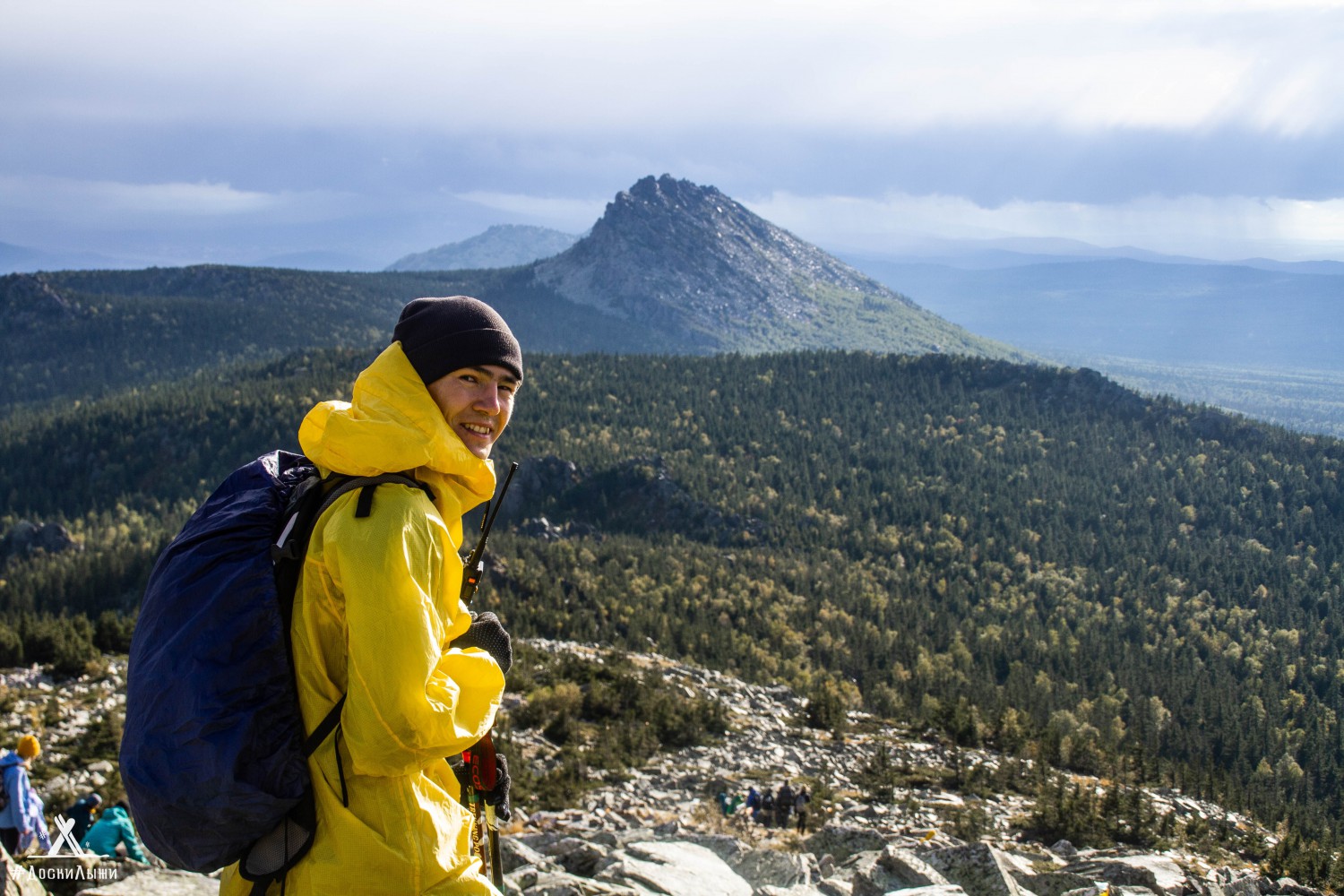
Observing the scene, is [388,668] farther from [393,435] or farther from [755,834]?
[755,834]

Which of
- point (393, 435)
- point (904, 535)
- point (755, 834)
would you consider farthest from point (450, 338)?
point (904, 535)

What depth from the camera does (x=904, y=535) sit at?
313 ft

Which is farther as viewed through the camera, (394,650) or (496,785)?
(496,785)

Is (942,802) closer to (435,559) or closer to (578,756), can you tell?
(578,756)

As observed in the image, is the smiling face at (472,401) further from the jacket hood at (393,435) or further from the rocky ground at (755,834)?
the rocky ground at (755,834)

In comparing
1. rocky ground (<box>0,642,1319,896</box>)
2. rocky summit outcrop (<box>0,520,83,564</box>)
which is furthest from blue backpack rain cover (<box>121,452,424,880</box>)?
rocky summit outcrop (<box>0,520,83,564</box>)

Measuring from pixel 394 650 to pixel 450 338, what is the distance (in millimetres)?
1359

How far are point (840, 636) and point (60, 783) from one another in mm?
49181

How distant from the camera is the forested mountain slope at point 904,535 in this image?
Answer: 46562 mm

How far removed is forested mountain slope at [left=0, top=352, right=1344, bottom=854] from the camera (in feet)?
153

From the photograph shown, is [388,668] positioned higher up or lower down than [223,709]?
higher up

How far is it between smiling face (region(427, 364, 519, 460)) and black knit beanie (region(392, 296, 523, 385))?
0.16 ft

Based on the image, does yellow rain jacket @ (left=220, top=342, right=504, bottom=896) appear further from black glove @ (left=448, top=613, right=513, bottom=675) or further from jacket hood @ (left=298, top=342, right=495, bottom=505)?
black glove @ (left=448, top=613, right=513, bottom=675)

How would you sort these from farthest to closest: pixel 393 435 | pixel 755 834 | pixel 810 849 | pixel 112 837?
pixel 755 834
pixel 810 849
pixel 112 837
pixel 393 435
